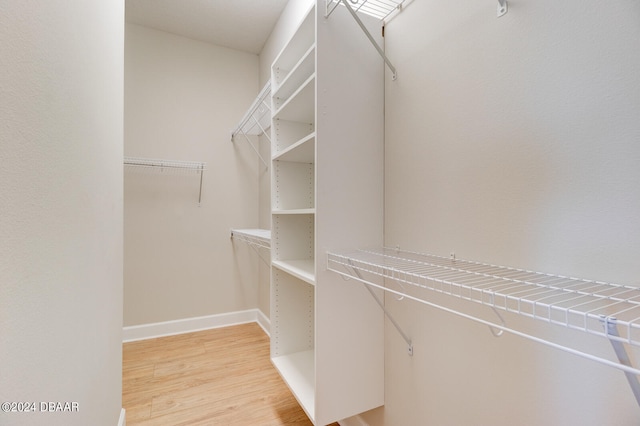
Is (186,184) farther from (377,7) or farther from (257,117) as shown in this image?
Result: (377,7)

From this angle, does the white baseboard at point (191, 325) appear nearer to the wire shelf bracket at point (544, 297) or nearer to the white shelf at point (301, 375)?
the white shelf at point (301, 375)

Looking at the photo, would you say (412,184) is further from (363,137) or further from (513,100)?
(513,100)

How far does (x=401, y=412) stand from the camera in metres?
1.23

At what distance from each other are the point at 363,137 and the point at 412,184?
31 centimetres

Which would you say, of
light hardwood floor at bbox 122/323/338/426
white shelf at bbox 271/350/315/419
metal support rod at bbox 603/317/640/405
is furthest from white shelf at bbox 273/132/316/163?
light hardwood floor at bbox 122/323/338/426

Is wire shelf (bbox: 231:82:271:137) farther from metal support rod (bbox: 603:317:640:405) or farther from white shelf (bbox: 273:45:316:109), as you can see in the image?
metal support rod (bbox: 603:317:640:405)

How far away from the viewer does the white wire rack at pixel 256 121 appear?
225 cm

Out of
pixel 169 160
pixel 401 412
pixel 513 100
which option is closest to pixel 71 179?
pixel 513 100

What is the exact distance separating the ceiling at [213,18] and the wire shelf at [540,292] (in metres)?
2.34

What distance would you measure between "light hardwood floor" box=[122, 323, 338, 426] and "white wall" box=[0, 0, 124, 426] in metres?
0.56

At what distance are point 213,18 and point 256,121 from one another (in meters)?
0.93

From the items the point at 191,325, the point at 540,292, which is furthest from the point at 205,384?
the point at 540,292

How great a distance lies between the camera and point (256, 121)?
2.58m

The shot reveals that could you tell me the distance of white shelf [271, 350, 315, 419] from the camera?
127cm
